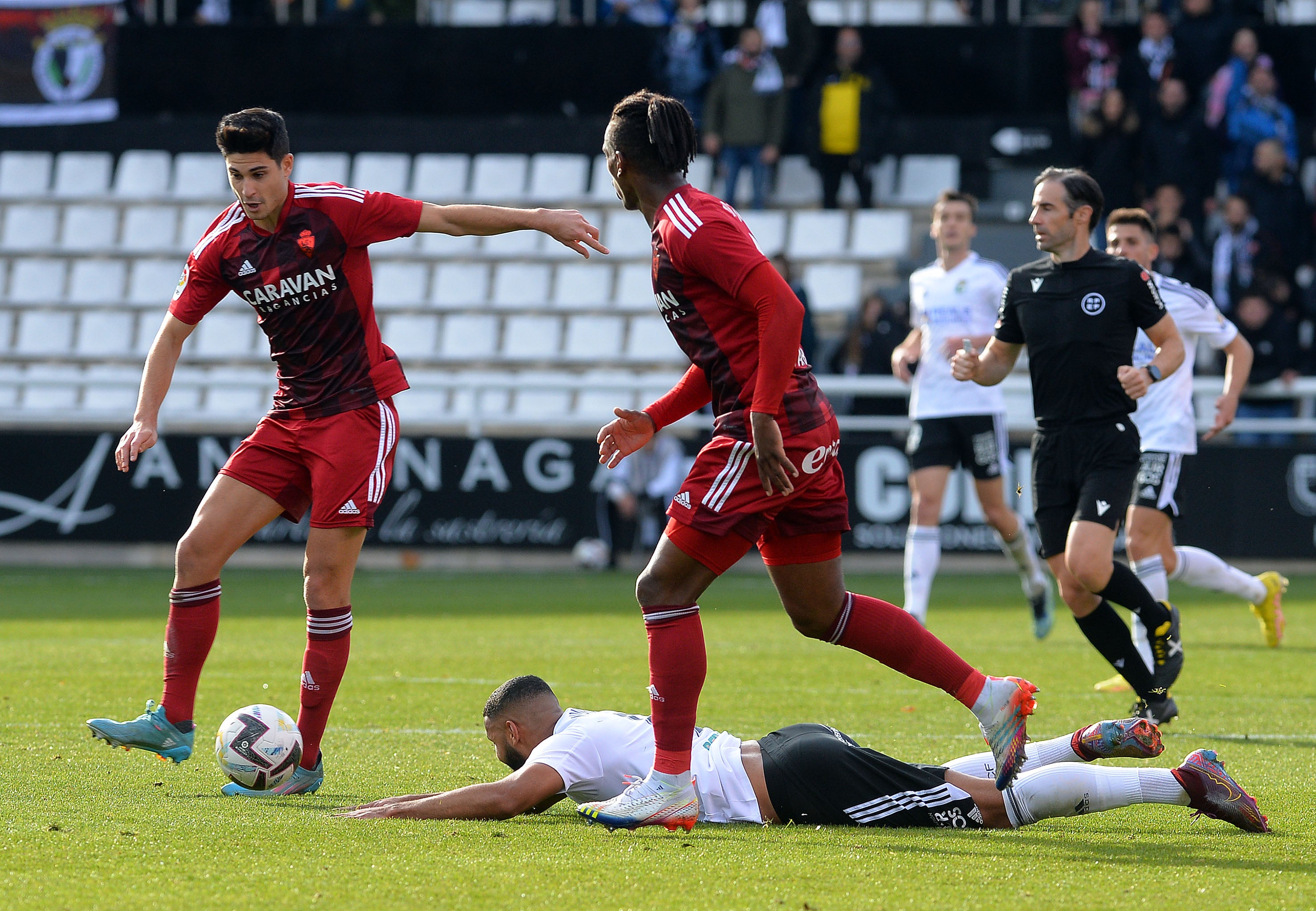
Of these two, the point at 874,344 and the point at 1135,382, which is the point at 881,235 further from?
the point at 1135,382

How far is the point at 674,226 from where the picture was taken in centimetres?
478

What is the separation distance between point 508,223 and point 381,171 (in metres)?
15.3

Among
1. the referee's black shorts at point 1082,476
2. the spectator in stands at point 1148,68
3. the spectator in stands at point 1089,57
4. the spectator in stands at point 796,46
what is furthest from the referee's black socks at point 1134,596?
the spectator in stands at point 796,46

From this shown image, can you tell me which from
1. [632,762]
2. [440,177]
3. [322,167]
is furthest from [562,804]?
[322,167]

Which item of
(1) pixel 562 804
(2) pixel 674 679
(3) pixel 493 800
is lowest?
(1) pixel 562 804

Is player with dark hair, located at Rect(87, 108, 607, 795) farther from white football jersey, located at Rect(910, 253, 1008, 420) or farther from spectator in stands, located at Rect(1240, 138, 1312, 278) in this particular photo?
spectator in stands, located at Rect(1240, 138, 1312, 278)

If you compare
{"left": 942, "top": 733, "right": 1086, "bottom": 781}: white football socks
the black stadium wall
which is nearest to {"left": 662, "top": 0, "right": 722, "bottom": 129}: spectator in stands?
the black stadium wall

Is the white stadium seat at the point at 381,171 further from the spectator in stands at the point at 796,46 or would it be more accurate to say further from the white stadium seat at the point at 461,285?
the spectator in stands at the point at 796,46

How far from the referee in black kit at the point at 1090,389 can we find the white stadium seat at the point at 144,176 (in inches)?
622

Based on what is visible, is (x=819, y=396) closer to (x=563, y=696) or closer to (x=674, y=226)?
(x=674, y=226)

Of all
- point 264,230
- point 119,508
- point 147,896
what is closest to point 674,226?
point 264,230

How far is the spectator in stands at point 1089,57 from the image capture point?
17.5m

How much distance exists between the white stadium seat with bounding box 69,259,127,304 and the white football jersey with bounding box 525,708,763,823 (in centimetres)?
1608

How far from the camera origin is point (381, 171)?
20.1 metres
